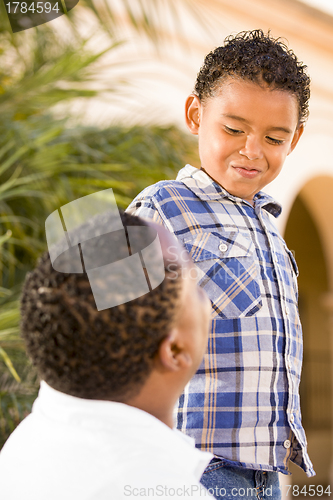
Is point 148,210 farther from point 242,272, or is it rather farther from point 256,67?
point 256,67

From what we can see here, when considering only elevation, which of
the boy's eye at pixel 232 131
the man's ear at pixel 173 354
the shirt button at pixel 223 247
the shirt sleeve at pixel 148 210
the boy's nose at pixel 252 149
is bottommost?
the shirt button at pixel 223 247

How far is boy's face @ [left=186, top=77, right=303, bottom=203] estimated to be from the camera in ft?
3.76

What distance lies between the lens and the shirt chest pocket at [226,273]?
3.69 feet

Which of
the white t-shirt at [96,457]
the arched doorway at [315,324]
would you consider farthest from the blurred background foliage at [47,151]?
the arched doorway at [315,324]

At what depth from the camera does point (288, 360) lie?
1171 millimetres

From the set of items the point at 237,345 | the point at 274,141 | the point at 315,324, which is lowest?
the point at 315,324

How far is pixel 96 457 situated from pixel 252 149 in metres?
0.70

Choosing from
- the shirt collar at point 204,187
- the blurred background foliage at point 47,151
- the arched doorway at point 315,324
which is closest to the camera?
the shirt collar at point 204,187

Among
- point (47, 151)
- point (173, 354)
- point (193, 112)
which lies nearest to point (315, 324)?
point (47, 151)

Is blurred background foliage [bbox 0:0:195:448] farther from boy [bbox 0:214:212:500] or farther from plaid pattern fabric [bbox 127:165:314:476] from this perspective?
boy [bbox 0:214:212:500]

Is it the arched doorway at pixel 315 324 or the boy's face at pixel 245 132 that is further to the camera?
the arched doorway at pixel 315 324

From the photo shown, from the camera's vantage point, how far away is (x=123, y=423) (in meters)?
0.68

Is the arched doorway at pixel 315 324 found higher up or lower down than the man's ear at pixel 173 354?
lower down

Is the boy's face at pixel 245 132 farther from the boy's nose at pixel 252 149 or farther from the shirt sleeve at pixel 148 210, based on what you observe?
the shirt sleeve at pixel 148 210
